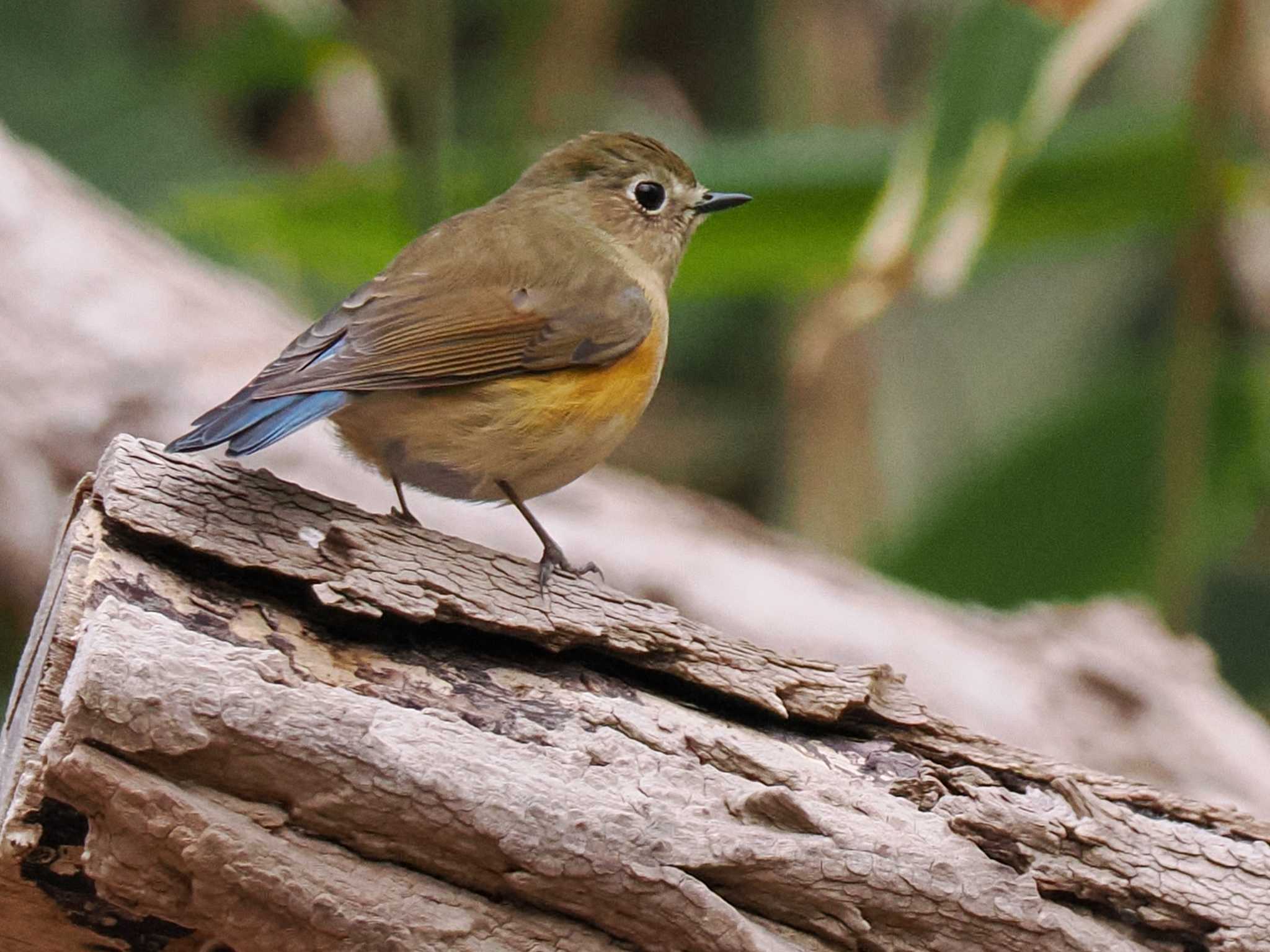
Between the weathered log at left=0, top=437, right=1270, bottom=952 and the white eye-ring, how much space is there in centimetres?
133

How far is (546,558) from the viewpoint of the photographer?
8.61 feet

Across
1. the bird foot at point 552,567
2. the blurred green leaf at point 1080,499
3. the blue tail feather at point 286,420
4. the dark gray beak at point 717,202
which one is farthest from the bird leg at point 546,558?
the blurred green leaf at point 1080,499

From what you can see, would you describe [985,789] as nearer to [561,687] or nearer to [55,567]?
[561,687]

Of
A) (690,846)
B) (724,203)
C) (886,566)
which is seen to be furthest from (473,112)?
(690,846)

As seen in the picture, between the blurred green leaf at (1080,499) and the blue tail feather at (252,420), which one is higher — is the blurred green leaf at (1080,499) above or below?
above

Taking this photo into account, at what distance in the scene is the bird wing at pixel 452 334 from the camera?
102 inches

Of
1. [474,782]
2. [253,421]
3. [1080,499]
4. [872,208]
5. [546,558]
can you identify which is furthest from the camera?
[1080,499]

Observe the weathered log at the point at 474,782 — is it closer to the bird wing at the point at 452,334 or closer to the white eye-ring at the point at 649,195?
the bird wing at the point at 452,334

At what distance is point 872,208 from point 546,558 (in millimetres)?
2292

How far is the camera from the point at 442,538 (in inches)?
93.7

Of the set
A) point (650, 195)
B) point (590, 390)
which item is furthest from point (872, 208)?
point (590, 390)

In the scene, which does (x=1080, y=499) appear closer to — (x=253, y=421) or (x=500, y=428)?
(x=500, y=428)

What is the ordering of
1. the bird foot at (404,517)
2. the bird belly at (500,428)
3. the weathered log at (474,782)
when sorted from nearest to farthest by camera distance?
the weathered log at (474,782)
the bird foot at (404,517)
the bird belly at (500,428)

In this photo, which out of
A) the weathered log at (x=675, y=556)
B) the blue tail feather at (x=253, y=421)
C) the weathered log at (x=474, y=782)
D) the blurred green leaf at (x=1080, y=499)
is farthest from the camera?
the blurred green leaf at (x=1080, y=499)
